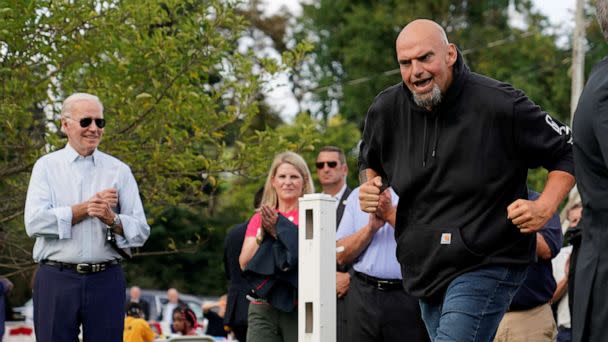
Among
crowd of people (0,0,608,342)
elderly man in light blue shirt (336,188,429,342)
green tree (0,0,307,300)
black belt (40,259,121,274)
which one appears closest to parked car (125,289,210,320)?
green tree (0,0,307,300)

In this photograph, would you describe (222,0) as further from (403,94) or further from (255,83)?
(403,94)

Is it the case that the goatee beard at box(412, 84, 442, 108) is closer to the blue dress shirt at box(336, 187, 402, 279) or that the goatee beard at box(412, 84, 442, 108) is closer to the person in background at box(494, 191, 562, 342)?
the blue dress shirt at box(336, 187, 402, 279)

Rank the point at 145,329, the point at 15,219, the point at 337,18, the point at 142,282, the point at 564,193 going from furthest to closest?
1. the point at 337,18
2. the point at 142,282
3. the point at 145,329
4. the point at 15,219
5. the point at 564,193

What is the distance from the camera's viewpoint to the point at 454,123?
6043 millimetres

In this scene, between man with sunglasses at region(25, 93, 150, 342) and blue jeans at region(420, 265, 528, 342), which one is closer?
blue jeans at region(420, 265, 528, 342)

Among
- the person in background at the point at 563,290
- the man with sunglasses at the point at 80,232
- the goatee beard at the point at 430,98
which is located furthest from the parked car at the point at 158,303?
the goatee beard at the point at 430,98

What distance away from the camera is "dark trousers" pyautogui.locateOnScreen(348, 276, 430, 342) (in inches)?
317

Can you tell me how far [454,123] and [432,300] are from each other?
0.89m

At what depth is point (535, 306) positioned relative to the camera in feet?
27.8

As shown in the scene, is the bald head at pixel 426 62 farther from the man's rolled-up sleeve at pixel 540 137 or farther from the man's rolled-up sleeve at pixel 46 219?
the man's rolled-up sleeve at pixel 46 219

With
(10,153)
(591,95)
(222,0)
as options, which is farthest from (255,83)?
(591,95)

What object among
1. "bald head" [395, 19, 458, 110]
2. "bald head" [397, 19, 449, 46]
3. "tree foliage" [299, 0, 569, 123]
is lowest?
"bald head" [395, 19, 458, 110]

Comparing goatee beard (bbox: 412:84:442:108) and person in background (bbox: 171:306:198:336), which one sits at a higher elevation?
goatee beard (bbox: 412:84:442:108)

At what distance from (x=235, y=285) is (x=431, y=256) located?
14.8ft
